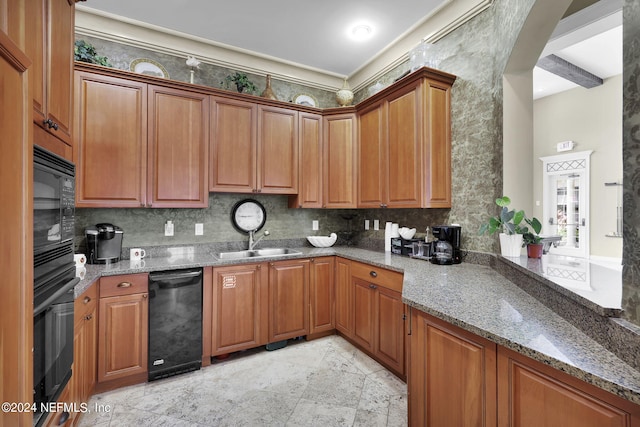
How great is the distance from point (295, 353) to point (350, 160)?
Result: 2113mm

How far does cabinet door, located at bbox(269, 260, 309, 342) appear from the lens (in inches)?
110

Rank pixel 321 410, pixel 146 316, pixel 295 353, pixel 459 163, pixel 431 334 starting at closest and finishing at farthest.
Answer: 1. pixel 431 334
2. pixel 321 410
3. pixel 146 316
4. pixel 459 163
5. pixel 295 353

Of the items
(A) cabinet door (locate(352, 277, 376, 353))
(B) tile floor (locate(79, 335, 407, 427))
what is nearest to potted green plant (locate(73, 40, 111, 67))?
(B) tile floor (locate(79, 335, 407, 427))

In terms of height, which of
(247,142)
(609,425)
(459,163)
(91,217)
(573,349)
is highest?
(247,142)

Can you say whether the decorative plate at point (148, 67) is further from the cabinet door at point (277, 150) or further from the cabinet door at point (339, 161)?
the cabinet door at point (339, 161)

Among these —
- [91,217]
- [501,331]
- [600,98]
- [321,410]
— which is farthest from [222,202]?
[600,98]

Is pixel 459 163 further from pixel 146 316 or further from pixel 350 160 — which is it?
pixel 146 316

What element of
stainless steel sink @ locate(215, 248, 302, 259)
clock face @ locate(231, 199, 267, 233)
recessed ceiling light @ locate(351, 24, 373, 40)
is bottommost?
stainless steel sink @ locate(215, 248, 302, 259)

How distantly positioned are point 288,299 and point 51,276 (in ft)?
6.58

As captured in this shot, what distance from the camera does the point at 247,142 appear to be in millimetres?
2984

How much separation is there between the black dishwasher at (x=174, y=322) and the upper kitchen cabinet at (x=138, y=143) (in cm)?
72

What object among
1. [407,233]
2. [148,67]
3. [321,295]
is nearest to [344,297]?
[321,295]

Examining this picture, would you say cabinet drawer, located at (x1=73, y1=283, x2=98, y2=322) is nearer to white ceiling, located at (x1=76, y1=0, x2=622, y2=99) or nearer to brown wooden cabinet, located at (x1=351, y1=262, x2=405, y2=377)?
brown wooden cabinet, located at (x1=351, y1=262, x2=405, y2=377)

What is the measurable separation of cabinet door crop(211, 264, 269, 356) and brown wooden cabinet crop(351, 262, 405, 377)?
2.90 feet
